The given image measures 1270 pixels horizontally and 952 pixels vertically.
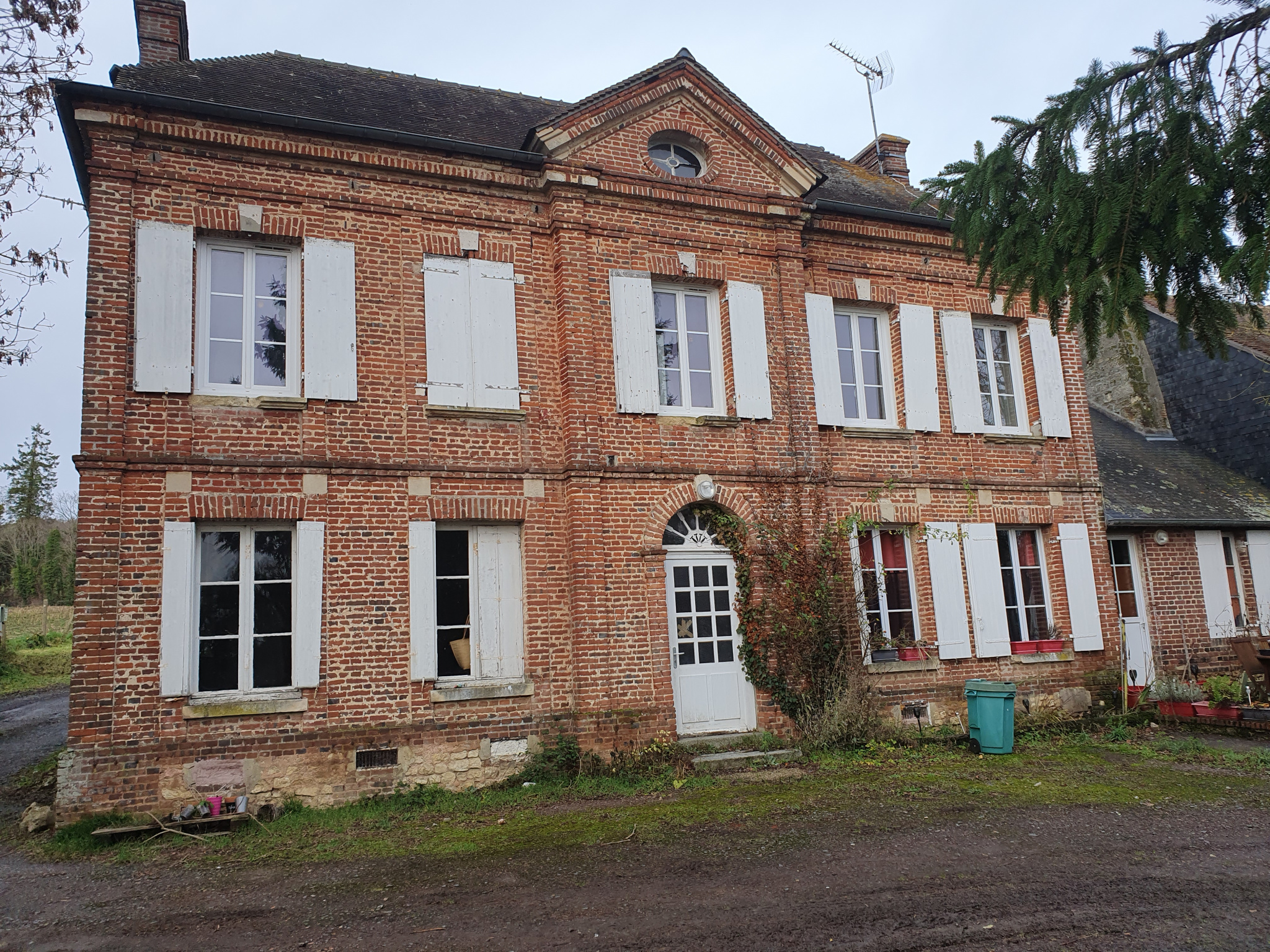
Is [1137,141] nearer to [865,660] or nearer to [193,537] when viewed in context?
[865,660]

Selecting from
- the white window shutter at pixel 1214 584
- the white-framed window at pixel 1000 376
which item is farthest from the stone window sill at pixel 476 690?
the white window shutter at pixel 1214 584

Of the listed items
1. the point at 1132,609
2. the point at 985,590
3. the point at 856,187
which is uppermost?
the point at 856,187

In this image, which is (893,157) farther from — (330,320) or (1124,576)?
(330,320)

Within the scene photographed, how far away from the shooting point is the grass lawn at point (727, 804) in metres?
7.21

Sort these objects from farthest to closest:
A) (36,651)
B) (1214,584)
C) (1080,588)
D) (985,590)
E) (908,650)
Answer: (36,651) < (1214,584) < (1080,588) < (985,590) < (908,650)

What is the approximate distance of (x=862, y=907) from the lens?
539 centimetres

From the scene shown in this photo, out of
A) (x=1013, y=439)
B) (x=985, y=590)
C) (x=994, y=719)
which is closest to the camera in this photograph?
(x=994, y=719)

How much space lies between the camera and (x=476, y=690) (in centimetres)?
914

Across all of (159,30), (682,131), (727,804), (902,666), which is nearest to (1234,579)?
(902,666)

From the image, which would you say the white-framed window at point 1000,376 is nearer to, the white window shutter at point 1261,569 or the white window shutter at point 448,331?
the white window shutter at point 1261,569

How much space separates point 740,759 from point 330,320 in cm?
655

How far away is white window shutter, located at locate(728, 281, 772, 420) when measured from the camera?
10.9m

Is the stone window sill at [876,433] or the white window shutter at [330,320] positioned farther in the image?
the stone window sill at [876,433]

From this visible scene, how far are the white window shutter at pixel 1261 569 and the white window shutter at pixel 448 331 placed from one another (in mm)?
13034
